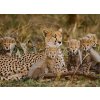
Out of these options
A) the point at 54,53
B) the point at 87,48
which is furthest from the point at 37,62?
the point at 87,48

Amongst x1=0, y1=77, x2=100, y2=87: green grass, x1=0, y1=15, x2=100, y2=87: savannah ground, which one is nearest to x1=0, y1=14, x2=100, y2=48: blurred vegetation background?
x1=0, y1=15, x2=100, y2=87: savannah ground

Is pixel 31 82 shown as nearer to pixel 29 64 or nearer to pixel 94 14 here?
pixel 29 64

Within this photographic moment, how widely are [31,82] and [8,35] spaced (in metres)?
0.46

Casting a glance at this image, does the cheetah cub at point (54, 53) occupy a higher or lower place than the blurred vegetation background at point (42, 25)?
lower

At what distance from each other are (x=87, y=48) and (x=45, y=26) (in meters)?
0.42

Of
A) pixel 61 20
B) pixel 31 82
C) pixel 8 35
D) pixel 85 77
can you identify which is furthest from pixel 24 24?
pixel 85 77

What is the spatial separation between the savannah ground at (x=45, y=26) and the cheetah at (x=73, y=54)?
4 centimetres

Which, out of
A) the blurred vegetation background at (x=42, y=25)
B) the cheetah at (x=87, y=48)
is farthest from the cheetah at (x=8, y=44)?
the cheetah at (x=87, y=48)

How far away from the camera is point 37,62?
8.26ft

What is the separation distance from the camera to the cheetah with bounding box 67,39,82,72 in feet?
8.23

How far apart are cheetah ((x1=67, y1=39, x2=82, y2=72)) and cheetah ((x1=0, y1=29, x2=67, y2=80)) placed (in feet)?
0.21

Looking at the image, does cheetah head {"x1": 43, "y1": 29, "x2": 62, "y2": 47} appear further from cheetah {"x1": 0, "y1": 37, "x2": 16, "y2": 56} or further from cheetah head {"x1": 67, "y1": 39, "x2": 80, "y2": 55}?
cheetah {"x1": 0, "y1": 37, "x2": 16, "y2": 56}

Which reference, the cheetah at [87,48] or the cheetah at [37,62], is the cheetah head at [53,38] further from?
the cheetah at [87,48]

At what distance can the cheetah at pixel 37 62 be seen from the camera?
251 cm
